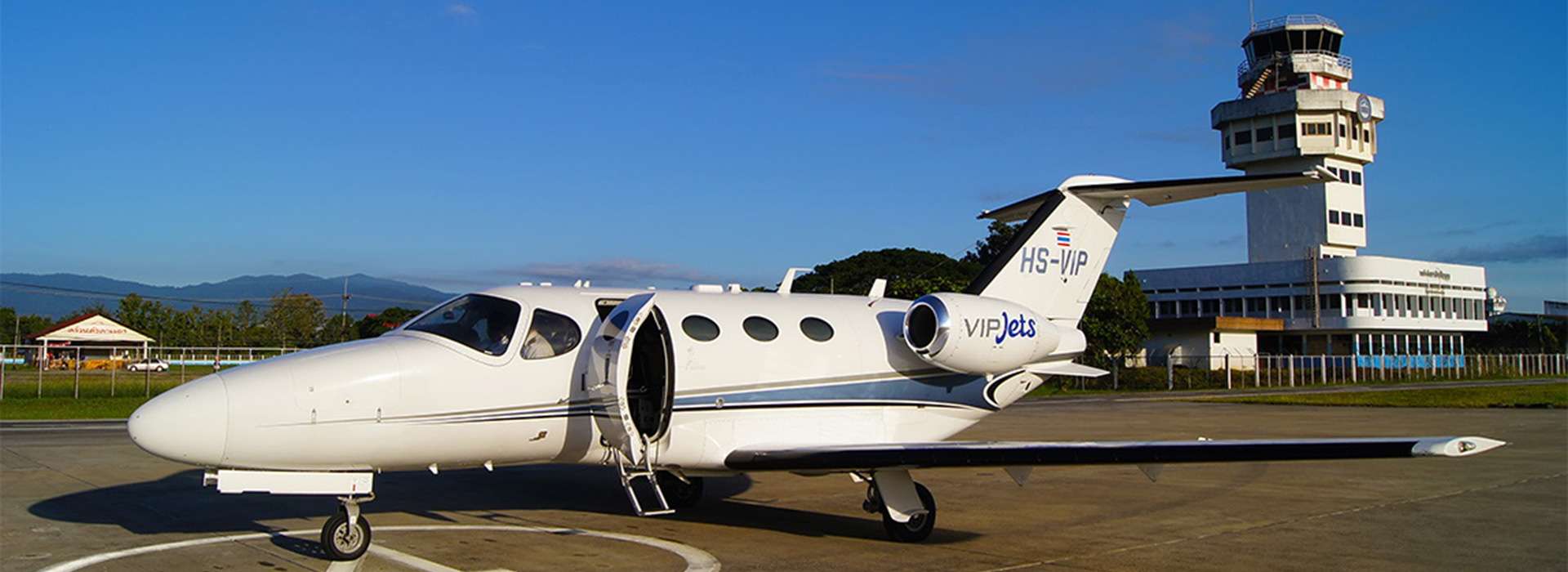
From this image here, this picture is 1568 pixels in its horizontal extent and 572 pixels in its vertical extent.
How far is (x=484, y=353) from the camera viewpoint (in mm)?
9836

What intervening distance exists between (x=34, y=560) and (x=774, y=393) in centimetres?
652

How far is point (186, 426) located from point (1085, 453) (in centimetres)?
714

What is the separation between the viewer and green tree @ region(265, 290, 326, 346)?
6981cm

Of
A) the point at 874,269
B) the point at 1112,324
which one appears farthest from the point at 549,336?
the point at 874,269

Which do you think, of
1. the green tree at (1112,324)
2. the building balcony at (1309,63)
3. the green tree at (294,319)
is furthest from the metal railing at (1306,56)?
the green tree at (294,319)

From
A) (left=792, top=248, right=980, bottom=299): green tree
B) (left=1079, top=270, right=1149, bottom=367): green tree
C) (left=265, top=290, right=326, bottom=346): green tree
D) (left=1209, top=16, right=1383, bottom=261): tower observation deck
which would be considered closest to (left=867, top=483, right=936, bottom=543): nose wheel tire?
(left=1079, top=270, right=1149, bottom=367): green tree

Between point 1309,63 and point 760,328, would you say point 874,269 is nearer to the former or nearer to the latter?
point 1309,63

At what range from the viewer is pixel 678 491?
12.7 metres

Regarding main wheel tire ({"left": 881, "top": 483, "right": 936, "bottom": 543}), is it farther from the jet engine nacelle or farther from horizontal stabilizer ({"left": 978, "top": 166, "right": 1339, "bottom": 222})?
horizontal stabilizer ({"left": 978, "top": 166, "right": 1339, "bottom": 222})

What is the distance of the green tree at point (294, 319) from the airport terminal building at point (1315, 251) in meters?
61.1

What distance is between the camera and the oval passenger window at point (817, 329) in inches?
457

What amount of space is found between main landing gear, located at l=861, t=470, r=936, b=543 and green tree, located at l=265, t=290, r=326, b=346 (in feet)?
214

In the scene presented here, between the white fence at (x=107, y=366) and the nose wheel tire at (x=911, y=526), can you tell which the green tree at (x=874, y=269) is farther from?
the nose wheel tire at (x=911, y=526)

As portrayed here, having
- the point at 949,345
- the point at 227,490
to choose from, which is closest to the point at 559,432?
the point at 227,490
